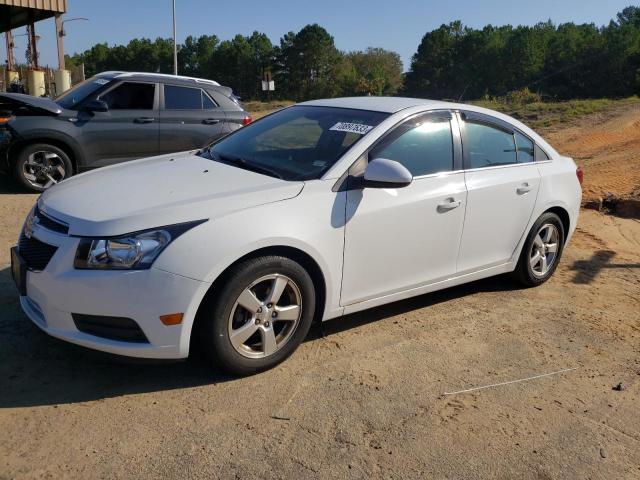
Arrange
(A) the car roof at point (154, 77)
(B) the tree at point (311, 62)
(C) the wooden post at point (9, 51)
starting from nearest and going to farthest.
A: (A) the car roof at point (154, 77) → (C) the wooden post at point (9, 51) → (B) the tree at point (311, 62)

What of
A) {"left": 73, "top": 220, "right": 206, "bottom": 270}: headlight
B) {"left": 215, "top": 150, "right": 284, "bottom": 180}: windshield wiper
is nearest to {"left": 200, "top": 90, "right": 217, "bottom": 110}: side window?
{"left": 215, "top": 150, "right": 284, "bottom": 180}: windshield wiper

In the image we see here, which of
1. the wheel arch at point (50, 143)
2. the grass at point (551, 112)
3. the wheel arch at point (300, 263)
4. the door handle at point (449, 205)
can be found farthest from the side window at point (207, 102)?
the grass at point (551, 112)

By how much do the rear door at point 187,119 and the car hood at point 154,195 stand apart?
15.7 ft

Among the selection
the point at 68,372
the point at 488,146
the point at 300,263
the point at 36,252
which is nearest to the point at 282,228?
the point at 300,263

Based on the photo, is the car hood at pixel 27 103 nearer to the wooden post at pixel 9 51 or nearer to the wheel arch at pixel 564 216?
the wheel arch at pixel 564 216

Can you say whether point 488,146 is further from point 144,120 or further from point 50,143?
point 50,143

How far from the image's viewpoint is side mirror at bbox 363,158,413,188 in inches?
149

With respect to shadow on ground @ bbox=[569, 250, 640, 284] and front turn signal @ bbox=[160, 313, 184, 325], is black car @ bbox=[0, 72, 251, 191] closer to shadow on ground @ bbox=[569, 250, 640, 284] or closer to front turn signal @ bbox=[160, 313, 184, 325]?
shadow on ground @ bbox=[569, 250, 640, 284]

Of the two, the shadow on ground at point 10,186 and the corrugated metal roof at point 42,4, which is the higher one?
the corrugated metal roof at point 42,4

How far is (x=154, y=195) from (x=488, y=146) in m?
2.66

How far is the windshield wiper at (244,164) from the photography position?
402cm

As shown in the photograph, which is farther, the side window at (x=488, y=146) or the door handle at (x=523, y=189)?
the door handle at (x=523, y=189)

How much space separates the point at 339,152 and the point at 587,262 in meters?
3.57

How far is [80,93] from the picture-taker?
28.4 feet
